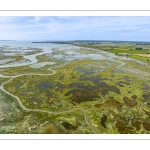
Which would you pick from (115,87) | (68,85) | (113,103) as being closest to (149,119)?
(113,103)

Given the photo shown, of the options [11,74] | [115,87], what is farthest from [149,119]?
[11,74]

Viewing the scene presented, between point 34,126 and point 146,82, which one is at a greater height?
point 146,82

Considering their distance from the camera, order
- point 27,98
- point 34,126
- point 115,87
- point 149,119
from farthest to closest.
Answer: point 115,87 → point 27,98 → point 149,119 → point 34,126

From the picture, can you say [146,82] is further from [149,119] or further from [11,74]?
[11,74]

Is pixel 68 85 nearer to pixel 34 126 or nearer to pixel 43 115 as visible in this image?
pixel 43 115

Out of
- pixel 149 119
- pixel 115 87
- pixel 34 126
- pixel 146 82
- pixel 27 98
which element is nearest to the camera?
pixel 34 126
